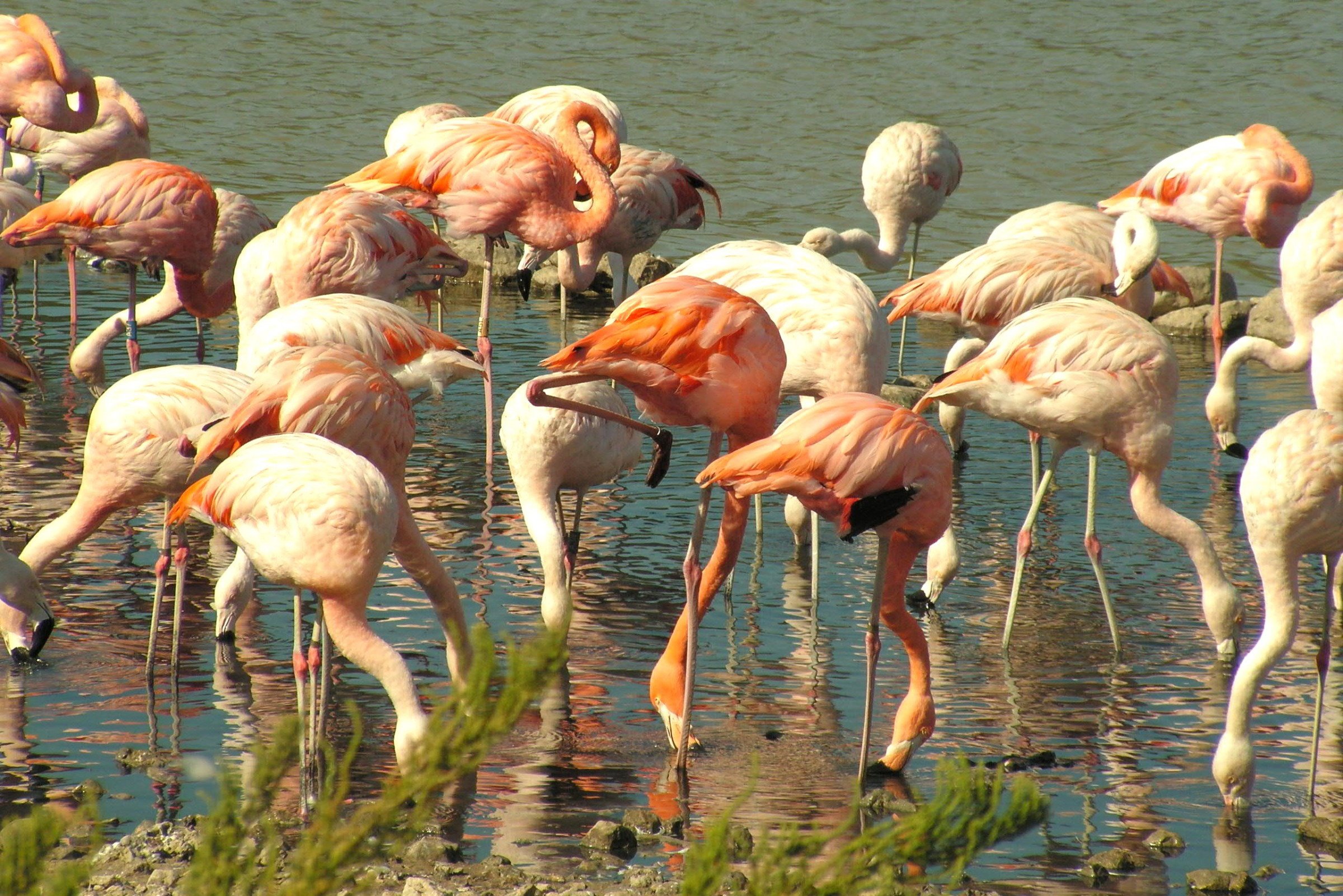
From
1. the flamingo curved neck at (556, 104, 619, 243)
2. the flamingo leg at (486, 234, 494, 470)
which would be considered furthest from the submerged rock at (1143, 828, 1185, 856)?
the flamingo curved neck at (556, 104, 619, 243)

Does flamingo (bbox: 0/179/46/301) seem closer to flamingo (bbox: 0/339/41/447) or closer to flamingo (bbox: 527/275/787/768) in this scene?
flamingo (bbox: 0/339/41/447)

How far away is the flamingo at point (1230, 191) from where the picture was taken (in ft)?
28.2

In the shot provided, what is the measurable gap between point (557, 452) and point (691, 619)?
1.21 meters

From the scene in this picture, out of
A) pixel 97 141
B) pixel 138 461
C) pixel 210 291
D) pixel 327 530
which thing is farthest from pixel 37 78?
pixel 327 530

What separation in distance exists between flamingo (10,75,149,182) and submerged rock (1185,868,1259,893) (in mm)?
Result: 8484

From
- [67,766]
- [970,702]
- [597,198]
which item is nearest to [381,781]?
[67,766]

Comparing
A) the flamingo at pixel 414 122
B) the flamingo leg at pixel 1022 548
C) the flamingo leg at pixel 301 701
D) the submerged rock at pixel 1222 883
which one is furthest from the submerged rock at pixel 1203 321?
the flamingo leg at pixel 301 701

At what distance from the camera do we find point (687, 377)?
4488 mm

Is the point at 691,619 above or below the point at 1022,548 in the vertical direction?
above

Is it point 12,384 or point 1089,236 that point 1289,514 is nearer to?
point 1089,236

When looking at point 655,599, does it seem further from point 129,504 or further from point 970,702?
point 129,504

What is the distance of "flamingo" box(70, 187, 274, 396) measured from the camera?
25.4 ft

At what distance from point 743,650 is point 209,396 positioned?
173cm

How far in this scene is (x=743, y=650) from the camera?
526 cm
